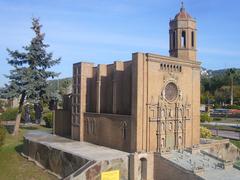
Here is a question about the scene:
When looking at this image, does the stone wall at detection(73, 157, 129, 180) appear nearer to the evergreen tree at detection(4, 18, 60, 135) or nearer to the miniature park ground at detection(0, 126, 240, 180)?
the miniature park ground at detection(0, 126, 240, 180)

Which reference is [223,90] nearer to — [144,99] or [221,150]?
[221,150]

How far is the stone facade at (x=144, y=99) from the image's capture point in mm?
25438

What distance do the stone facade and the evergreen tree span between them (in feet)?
29.4

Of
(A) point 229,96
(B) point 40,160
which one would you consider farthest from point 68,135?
(A) point 229,96

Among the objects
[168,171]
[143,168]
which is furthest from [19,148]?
[168,171]

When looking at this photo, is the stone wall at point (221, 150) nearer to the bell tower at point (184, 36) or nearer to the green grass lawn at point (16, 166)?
the bell tower at point (184, 36)

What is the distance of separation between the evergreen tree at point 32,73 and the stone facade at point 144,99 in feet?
29.4

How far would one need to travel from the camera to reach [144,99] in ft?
83.8

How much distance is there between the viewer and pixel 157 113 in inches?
1041

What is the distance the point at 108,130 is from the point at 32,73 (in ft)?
56.2

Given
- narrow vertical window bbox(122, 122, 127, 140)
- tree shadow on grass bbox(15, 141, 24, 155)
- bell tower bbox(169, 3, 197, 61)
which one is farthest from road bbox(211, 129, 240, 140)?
tree shadow on grass bbox(15, 141, 24, 155)

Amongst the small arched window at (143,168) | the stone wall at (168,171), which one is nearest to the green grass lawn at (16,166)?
the small arched window at (143,168)

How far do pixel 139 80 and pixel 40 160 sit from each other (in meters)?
12.6

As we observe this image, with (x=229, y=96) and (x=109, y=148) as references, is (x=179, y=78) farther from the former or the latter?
(x=229, y=96)
